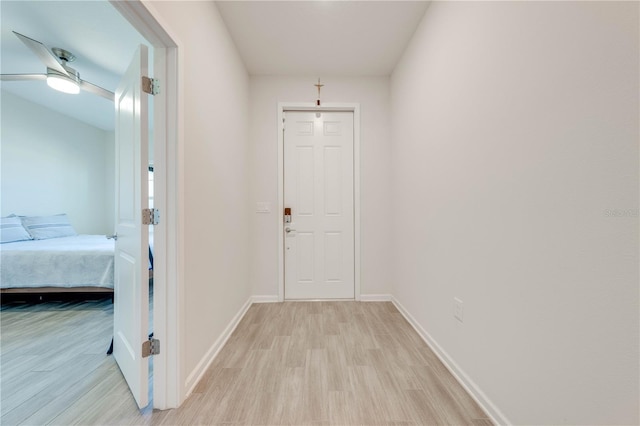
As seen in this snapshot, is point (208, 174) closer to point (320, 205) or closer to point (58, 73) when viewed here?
point (320, 205)

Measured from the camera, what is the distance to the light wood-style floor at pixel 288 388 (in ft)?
4.07

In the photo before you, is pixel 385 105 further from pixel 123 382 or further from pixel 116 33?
pixel 123 382

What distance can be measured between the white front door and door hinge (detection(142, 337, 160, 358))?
5.47 ft

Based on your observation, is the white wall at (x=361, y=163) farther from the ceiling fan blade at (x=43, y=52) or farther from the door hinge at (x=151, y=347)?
the ceiling fan blade at (x=43, y=52)

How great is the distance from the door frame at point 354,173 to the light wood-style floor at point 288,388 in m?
0.83

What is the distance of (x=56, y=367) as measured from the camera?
1651mm

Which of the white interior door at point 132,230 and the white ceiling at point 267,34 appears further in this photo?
the white ceiling at point 267,34

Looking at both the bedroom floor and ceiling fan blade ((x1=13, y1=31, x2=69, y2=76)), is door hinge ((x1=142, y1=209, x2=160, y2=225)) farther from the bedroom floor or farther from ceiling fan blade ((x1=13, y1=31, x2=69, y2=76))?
ceiling fan blade ((x1=13, y1=31, x2=69, y2=76))

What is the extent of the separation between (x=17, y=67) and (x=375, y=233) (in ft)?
15.1

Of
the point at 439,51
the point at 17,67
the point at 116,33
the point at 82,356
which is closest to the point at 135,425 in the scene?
the point at 82,356

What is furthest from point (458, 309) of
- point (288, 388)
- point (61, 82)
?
point (61, 82)

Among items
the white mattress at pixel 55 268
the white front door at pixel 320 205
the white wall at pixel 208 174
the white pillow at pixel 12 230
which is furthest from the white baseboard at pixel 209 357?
the white pillow at pixel 12 230

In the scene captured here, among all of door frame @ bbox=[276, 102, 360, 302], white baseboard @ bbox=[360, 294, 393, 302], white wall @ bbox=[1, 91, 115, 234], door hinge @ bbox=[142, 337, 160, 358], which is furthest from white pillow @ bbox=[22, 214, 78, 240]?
white baseboard @ bbox=[360, 294, 393, 302]

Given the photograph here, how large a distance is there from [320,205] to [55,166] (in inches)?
183
